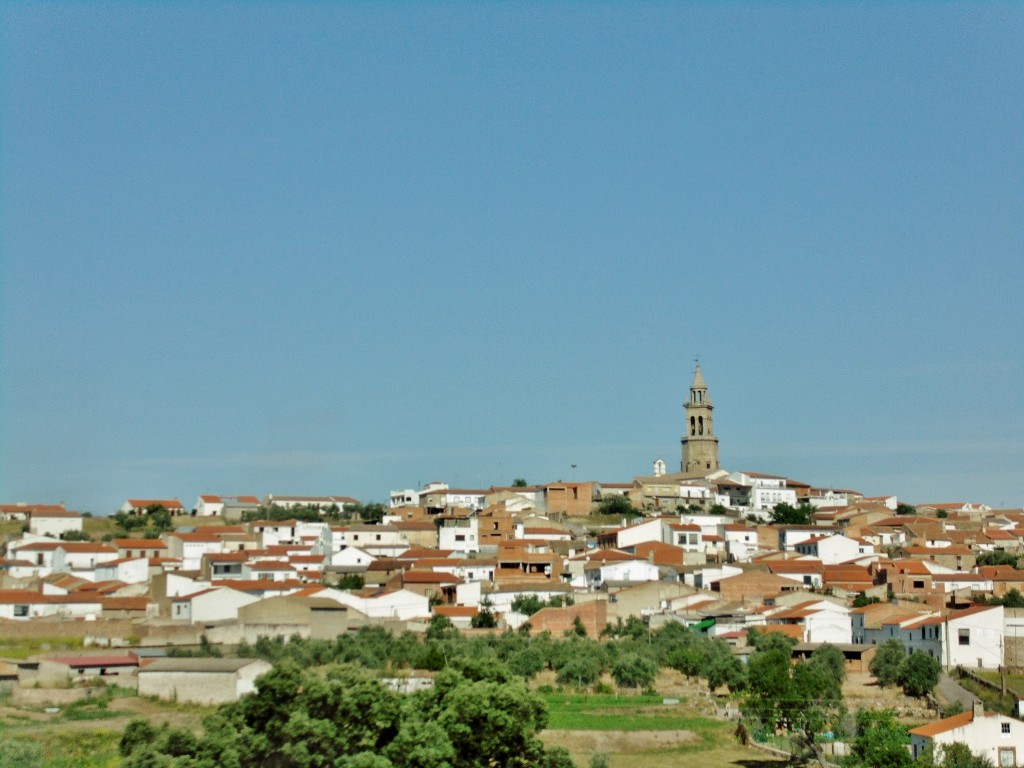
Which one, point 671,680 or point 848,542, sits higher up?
point 848,542

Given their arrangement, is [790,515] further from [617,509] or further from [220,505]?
[220,505]

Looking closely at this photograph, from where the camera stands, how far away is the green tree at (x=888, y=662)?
3569cm

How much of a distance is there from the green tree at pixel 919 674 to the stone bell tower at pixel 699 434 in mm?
54349

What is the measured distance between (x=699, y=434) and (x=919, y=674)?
57434 millimetres

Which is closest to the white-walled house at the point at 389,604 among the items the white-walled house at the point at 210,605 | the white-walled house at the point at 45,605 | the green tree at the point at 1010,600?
the white-walled house at the point at 210,605

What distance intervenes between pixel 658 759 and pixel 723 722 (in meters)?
4.02

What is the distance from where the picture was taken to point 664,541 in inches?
2258

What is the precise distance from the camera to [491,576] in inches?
2008

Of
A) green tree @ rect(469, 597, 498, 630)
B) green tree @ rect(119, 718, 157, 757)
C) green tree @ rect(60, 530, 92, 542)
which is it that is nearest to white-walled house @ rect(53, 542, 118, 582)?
green tree @ rect(60, 530, 92, 542)

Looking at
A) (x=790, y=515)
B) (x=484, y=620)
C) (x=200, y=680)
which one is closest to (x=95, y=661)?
(x=200, y=680)

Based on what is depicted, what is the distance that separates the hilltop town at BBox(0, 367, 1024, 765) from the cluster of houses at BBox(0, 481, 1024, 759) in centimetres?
9

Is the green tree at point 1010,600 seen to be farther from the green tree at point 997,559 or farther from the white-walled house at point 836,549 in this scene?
the white-walled house at point 836,549

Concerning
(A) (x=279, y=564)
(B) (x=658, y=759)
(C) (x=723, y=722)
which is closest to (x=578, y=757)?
(B) (x=658, y=759)

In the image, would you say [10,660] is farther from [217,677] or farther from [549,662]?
[549,662]
